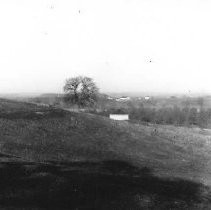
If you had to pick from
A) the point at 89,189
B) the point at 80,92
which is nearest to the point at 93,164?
the point at 89,189

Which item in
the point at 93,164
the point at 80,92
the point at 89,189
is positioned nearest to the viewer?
the point at 89,189

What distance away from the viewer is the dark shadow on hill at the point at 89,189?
23016 mm

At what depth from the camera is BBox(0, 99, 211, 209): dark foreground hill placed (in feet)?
79.5

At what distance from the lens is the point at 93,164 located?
35.0 m

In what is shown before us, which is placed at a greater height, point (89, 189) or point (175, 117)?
point (175, 117)

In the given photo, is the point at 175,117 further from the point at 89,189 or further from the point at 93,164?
the point at 89,189

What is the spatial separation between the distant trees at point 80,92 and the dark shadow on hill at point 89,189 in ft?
253

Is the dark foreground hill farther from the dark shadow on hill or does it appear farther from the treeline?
the treeline

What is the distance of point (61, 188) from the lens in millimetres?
25453

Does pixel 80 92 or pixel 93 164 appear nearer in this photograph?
pixel 93 164

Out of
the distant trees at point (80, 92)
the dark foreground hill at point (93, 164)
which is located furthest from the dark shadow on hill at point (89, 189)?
the distant trees at point (80, 92)

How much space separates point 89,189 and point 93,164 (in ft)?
29.7

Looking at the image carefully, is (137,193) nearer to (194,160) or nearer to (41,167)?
(41,167)

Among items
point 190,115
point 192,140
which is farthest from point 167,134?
point 190,115
